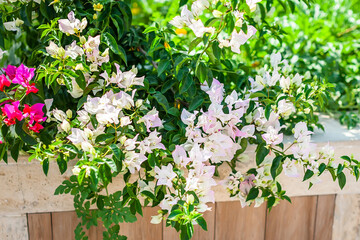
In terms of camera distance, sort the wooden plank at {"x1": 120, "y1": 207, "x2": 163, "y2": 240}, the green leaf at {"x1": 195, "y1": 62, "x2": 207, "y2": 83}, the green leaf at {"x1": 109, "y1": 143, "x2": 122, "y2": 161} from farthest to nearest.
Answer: the wooden plank at {"x1": 120, "y1": 207, "x2": 163, "y2": 240}
the green leaf at {"x1": 195, "y1": 62, "x2": 207, "y2": 83}
the green leaf at {"x1": 109, "y1": 143, "x2": 122, "y2": 161}

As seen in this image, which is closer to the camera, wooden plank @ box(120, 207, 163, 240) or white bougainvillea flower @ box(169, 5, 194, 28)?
white bougainvillea flower @ box(169, 5, 194, 28)

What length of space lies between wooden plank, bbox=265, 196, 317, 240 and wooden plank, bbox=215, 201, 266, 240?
1.2 inches

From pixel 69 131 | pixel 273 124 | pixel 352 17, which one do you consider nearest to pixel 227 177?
pixel 273 124

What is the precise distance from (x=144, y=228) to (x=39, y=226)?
315 mm

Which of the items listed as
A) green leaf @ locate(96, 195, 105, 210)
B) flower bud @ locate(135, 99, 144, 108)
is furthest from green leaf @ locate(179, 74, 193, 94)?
green leaf @ locate(96, 195, 105, 210)

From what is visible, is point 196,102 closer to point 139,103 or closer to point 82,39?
point 139,103

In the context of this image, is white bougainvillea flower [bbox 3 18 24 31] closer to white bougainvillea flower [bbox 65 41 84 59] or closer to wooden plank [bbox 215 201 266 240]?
white bougainvillea flower [bbox 65 41 84 59]

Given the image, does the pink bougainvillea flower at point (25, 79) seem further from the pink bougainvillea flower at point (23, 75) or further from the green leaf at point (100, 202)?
the green leaf at point (100, 202)

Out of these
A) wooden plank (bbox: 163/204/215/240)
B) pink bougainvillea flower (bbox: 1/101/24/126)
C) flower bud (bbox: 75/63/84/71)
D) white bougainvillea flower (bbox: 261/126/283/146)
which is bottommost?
wooden plank (bbox: 163/204/215/240)

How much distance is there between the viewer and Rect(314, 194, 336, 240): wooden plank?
1.34 meters

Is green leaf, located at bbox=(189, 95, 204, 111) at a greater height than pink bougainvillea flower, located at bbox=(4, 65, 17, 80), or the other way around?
pink bougainvillea flower, located at bbox=(4, 65, 17, 80)

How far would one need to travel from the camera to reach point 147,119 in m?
0.98

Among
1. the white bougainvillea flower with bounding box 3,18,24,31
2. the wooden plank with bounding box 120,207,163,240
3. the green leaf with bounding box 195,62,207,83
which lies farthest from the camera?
the wooden plank with bounding box 120,207,163,240

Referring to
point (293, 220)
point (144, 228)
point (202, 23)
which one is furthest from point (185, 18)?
point (293, 220)
